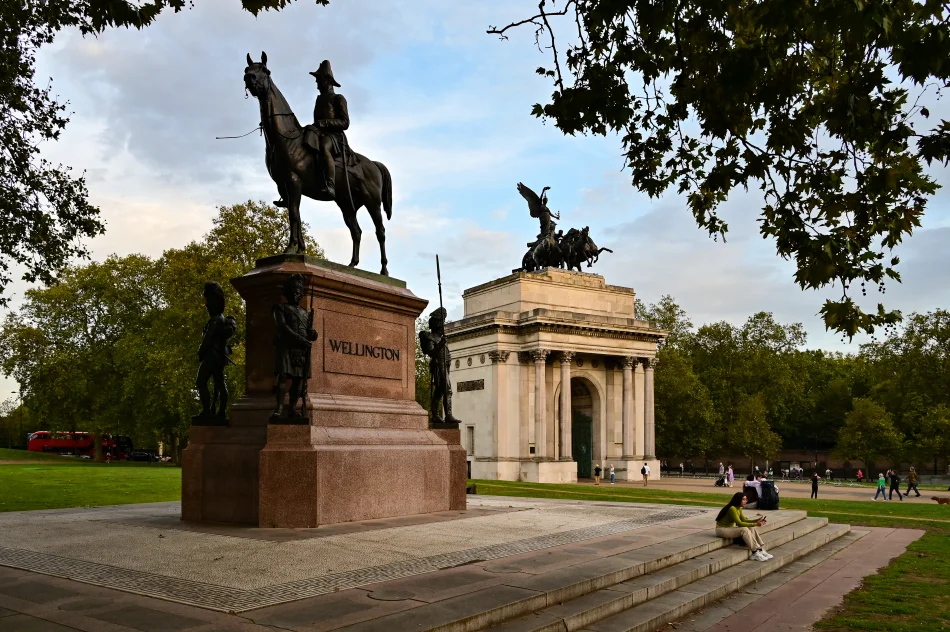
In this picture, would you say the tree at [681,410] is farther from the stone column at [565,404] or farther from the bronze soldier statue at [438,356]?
the bronze soldier statue at [438,356]

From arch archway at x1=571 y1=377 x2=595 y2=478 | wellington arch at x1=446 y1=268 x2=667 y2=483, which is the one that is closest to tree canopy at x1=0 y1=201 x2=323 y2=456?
wellington arch at x1=446 y1=268 x2=667 y2=483

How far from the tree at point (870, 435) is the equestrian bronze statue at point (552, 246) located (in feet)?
87.0

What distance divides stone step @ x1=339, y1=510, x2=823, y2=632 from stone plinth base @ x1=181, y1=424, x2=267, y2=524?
16.8 ft

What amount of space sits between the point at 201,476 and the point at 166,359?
4051 cm

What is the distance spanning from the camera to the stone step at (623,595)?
7070mm

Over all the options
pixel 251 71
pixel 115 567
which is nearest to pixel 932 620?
pixel 115 567

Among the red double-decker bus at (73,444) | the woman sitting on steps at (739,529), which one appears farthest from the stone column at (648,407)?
the red double-decker bus at (73,444)

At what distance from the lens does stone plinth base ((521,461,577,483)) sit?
2023 inches

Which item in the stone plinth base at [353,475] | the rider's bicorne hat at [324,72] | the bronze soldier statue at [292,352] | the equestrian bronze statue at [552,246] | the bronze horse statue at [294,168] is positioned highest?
the equestrian bronze statue at [552,246]

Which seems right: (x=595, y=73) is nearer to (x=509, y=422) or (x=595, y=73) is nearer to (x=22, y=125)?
(x=22, y=125)

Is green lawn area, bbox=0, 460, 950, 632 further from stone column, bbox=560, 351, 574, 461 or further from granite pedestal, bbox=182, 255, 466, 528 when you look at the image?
stone column, bbox=560, 351, 574, 461

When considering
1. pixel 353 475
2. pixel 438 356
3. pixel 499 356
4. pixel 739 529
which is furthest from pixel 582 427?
pixel 353 475

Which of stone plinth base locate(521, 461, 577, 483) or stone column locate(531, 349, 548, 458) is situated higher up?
stone column locate(531, 349, 548, 458)

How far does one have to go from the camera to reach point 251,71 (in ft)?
42.6
